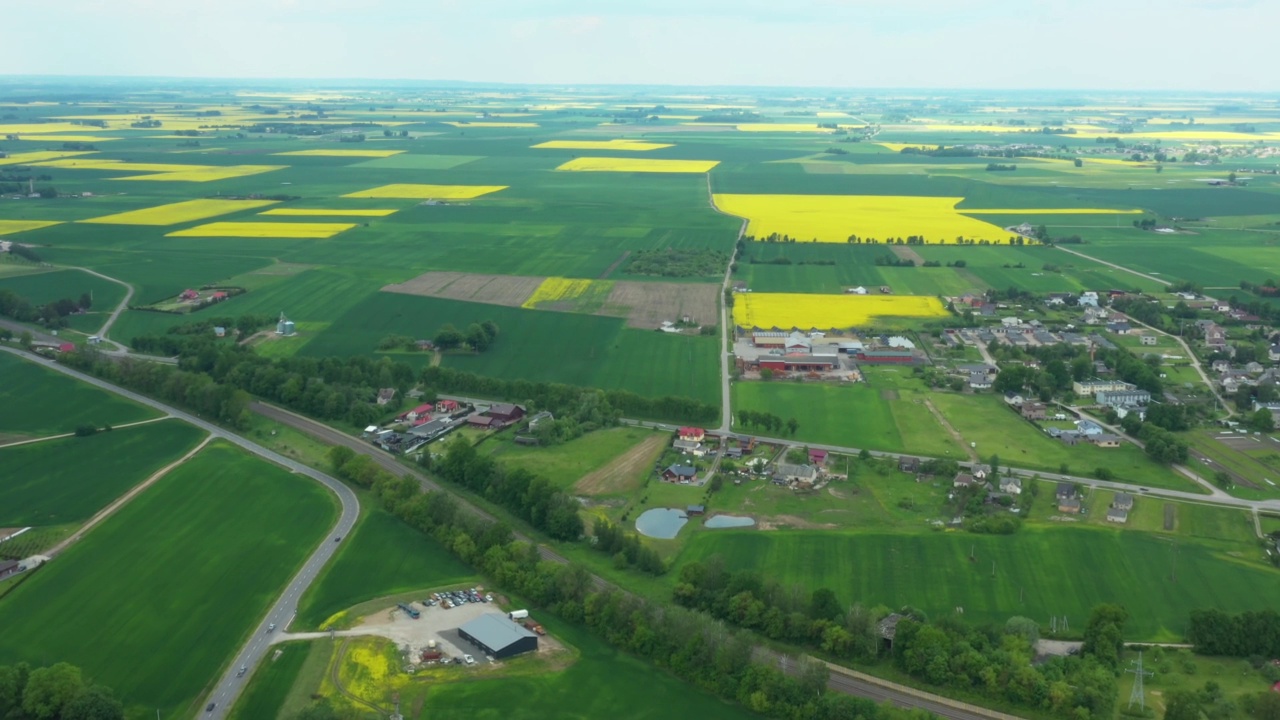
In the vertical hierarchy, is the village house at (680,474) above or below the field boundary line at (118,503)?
above

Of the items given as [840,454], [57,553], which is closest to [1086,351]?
[840,454]

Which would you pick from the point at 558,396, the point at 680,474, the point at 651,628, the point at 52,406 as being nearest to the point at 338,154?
the point at 52,406

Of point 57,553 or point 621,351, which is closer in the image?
point 57,553

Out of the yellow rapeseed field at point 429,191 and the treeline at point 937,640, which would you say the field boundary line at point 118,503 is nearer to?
the treeline at point 937,640

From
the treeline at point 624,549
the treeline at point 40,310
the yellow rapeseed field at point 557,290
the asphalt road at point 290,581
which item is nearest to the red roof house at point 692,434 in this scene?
the treeline at point 624,549

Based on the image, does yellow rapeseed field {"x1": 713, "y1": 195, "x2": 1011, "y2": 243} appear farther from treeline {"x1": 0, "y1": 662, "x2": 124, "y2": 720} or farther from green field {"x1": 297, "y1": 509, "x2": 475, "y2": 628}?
treeline {"x1": 0, "y1": 662, "x2": 124, "y2": 720}

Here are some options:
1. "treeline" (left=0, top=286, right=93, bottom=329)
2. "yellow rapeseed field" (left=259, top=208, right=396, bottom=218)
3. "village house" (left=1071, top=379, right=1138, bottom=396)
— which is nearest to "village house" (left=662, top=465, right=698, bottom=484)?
"village house" (left=1071, top=379, right=1138, bottom=396)

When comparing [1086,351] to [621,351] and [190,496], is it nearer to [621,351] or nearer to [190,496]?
[621,351]
